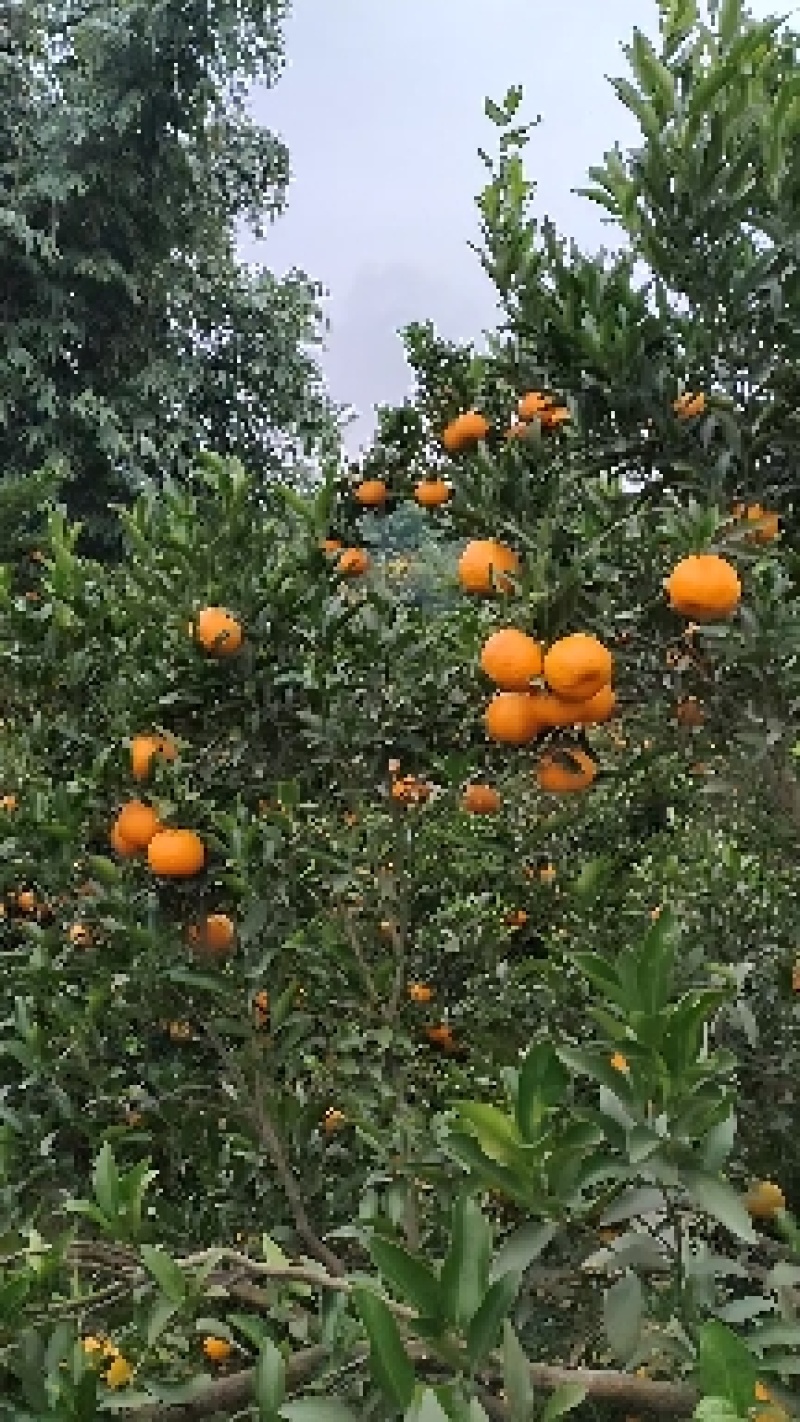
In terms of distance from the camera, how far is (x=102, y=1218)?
1.30m

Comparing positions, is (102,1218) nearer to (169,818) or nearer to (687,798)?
(169,818)

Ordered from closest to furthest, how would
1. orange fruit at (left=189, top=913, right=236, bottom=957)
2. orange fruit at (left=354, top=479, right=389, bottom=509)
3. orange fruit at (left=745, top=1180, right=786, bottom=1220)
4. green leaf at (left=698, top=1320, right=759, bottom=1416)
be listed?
1. green leaf at (left=698, top=1320, right=759, bottom=1416)
2. orange fruit at (left=745, top=1180, right=786, bottom=1220)
3. orange fruit at (left=189, top=913, right=236, bottom=957)
4. orange fruit at (left=354, top=479, right=389, bottom=509)

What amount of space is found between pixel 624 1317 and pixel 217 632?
123 centimetres

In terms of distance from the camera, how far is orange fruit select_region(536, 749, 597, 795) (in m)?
1.90

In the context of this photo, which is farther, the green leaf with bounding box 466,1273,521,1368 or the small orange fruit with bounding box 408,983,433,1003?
the small orange fruit with bounding box 408,983,433,1003

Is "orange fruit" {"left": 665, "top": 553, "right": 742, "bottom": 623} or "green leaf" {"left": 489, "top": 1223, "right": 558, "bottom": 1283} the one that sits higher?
"orange fruit" {"left": 665, "top": 553, "right": 742, "bottom": 623}

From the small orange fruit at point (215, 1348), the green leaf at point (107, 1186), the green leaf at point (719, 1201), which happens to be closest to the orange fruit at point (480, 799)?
the small orange fruit at point (215, 1348)

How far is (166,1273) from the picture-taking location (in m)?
1.19

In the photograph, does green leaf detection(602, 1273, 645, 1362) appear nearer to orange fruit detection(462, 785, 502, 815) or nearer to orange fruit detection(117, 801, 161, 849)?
orange fruit detection(117, 801, 161, 849)

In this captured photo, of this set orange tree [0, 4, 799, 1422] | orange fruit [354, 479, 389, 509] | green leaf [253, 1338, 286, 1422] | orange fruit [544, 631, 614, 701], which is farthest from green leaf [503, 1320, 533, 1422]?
orange fruit [354, 479, 389, 509]

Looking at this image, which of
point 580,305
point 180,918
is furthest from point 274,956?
point 580,305

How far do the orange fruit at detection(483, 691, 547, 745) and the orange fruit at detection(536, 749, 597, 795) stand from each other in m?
0.10

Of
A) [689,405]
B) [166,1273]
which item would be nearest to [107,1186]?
[166,1273]

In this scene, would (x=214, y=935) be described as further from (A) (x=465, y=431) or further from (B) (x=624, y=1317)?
(B) (x=624, y=1317)
